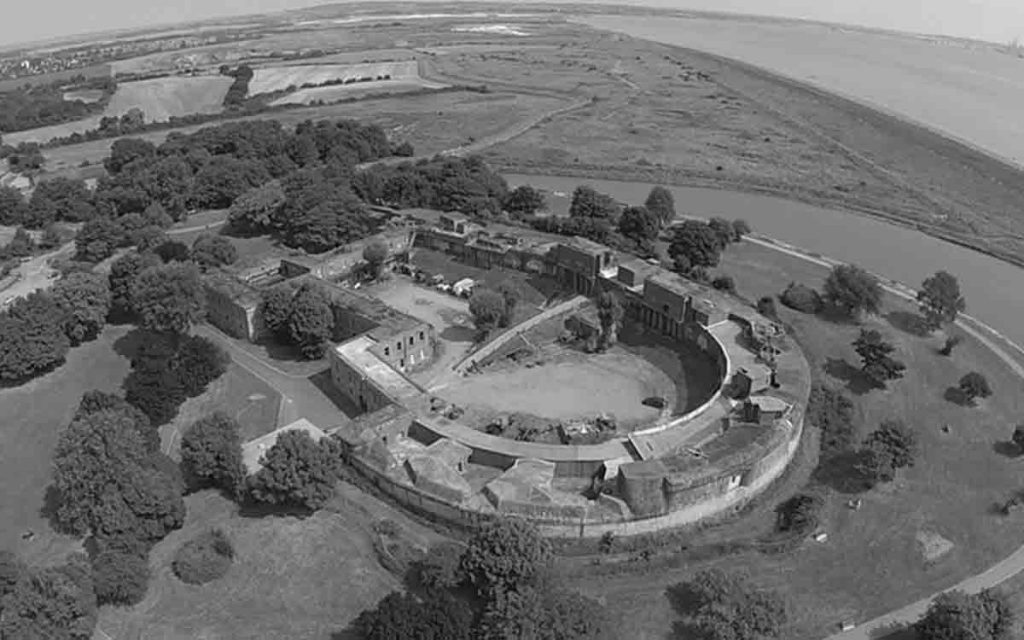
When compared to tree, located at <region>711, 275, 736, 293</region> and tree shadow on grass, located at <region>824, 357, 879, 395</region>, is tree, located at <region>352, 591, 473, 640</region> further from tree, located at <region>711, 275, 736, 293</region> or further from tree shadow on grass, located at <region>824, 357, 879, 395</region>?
tree, located at <region>711, 275, 736, 293</region>

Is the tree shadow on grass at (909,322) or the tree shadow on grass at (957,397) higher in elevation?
the tree shadow on grass at (909,322)

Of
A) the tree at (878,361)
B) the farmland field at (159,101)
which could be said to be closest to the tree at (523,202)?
the tree at (878,361)

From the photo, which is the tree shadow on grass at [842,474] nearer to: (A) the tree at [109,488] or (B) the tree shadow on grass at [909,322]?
(B) the tree shadow on grass at [909,322]

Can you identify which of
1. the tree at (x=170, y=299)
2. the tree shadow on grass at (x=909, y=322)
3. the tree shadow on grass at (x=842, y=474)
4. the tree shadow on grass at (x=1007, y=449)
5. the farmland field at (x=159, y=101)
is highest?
the tree at (x=170, y=299)

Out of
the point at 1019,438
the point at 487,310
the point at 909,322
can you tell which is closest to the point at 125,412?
the point at 487,310

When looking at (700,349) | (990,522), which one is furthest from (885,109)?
(990,522)

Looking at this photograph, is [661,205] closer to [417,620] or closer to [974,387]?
[974,387]

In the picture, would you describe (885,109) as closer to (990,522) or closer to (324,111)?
(324,111)
